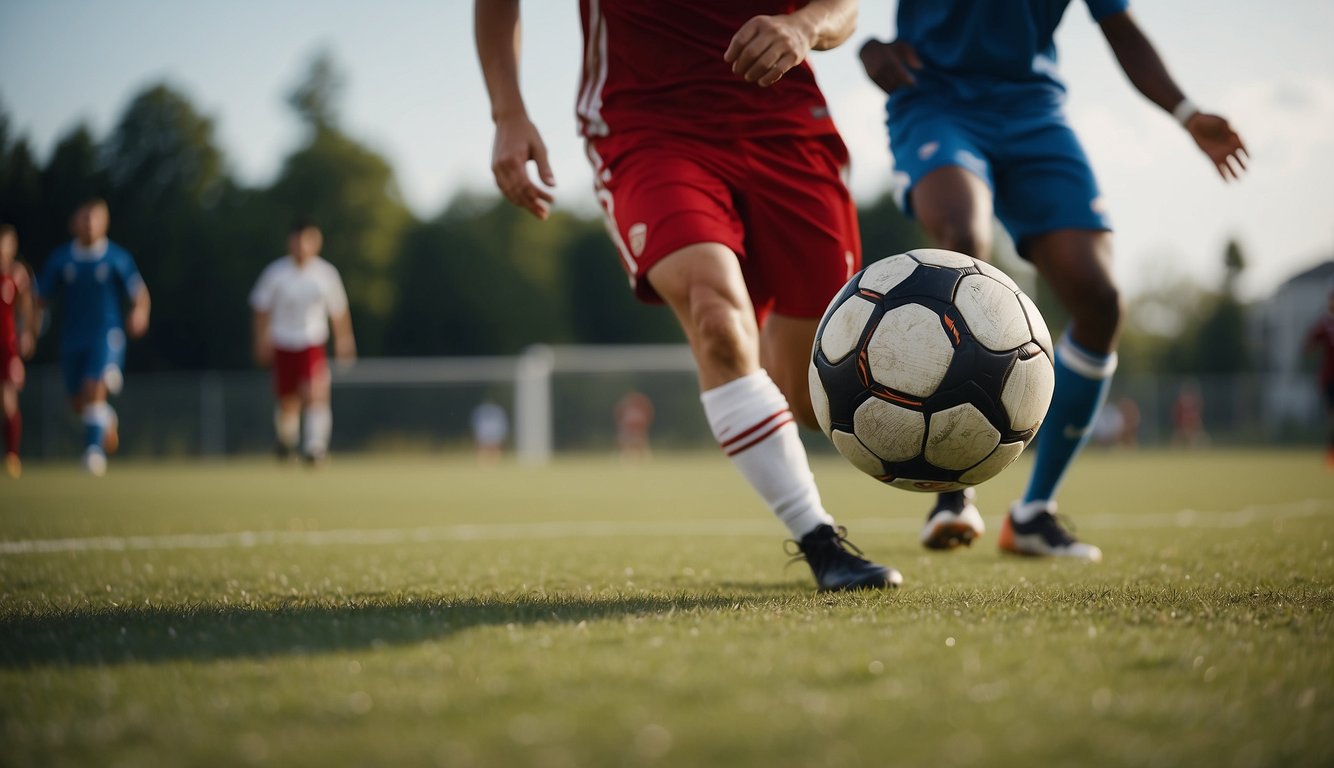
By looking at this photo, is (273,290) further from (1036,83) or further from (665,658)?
(665,658)

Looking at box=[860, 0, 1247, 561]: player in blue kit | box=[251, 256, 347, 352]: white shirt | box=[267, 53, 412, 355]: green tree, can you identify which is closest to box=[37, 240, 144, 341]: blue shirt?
box=[251, 256, 347, 352]: white shirt

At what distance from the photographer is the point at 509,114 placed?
3.22m

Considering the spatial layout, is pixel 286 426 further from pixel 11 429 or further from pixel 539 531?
pixel 539 531

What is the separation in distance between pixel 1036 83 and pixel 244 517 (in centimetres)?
490

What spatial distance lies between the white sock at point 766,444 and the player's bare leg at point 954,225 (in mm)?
963

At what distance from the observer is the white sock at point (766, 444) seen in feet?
9.89

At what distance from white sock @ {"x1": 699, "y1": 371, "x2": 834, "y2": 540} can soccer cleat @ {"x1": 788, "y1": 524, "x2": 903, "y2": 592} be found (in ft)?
0.12

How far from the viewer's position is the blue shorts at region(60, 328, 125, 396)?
10508mm

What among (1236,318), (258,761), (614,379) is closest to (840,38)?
(258,761)

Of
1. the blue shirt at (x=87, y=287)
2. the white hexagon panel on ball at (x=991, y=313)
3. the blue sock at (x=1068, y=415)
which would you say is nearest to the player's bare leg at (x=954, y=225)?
the blue sock at (x=1068, y=415)

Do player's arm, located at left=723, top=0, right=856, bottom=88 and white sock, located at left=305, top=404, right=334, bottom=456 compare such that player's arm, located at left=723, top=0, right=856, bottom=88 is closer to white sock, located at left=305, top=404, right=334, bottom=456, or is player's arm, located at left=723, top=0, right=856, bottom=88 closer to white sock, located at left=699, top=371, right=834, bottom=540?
white sock, located at left=699, top=371, right=834, bottom=540

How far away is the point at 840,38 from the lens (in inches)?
127

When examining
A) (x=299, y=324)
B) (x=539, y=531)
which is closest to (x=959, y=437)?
(x=539, y=531)

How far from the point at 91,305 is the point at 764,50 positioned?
30.9ft
